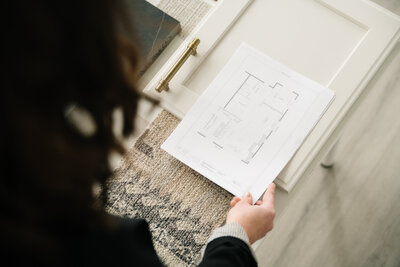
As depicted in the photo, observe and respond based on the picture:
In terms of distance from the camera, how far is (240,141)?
0.84 metres

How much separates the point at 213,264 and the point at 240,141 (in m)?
0.25

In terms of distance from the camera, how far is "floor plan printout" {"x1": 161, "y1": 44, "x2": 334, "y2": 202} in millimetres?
824

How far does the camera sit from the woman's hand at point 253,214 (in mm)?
774

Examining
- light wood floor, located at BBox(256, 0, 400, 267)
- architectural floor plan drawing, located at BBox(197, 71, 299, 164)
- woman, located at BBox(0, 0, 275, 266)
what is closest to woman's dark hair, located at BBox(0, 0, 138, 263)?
woman, located at BBox(0, 0, 275, 266)

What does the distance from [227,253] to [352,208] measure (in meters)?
0.88

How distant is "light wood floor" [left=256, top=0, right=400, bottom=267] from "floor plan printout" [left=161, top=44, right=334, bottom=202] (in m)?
0.56

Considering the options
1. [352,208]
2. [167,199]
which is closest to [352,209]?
[352,208]

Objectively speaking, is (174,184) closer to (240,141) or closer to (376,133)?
(240,141)

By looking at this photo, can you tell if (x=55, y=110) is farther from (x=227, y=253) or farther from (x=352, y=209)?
(x=352, y=209)

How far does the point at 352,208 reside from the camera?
1.45 meters

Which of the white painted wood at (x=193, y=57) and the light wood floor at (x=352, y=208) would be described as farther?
the light wood floor at (x=352, y=208)

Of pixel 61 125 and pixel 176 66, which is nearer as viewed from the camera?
pixel 61 125

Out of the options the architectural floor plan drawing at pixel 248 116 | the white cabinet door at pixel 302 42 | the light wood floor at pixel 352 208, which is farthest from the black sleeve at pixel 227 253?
the light wood floor at pixel 352 208

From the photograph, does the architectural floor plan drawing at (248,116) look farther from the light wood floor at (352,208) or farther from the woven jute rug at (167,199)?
the light wood floor at (352,208)
